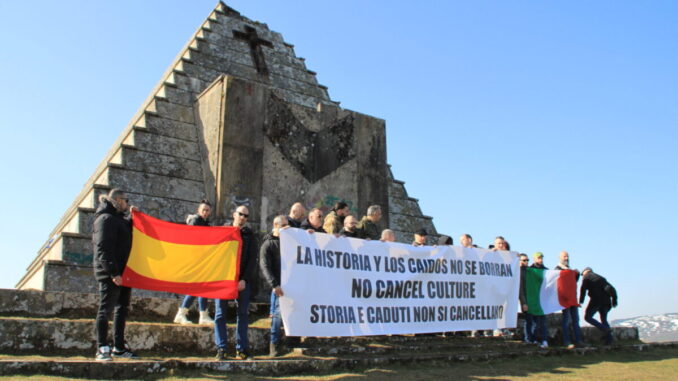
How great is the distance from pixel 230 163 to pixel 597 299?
8.21 metres

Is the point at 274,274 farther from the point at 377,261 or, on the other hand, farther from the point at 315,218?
the point at 377,261

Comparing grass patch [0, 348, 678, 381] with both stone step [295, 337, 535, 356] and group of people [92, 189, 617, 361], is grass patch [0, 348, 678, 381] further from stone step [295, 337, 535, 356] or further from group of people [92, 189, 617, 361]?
group of people [92, 189, 617, 361]

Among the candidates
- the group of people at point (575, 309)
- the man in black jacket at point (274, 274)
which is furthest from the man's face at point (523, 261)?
the man in black jacket at point (274, 274)

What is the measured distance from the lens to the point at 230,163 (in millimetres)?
11094

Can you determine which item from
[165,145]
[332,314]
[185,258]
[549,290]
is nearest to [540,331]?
[549,290]

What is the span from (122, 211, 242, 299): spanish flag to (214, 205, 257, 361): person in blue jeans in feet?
0.31

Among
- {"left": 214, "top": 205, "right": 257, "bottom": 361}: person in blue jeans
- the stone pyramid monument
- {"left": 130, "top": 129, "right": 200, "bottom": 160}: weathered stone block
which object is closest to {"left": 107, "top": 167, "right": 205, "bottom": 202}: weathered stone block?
the stone pyramid monument

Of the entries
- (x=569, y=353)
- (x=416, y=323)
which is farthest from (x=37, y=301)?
(x=569, y=353)

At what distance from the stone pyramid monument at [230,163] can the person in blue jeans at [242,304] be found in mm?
3093

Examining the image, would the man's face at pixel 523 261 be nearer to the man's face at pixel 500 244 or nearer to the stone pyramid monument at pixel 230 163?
the man's face at pixel 500 244

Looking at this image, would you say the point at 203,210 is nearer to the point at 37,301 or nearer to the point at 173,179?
the point at 37,301

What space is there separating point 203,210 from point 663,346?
10300 millimetres

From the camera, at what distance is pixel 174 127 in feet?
44.1

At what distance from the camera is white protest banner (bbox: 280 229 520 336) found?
305 inches
